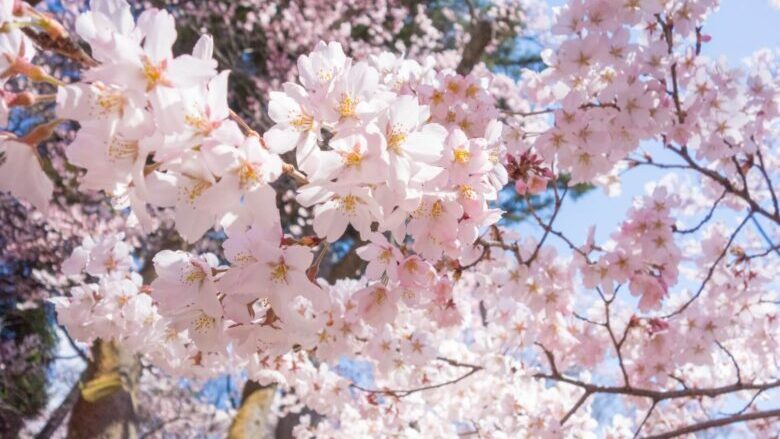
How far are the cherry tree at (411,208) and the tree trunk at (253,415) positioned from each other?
1.21 ft

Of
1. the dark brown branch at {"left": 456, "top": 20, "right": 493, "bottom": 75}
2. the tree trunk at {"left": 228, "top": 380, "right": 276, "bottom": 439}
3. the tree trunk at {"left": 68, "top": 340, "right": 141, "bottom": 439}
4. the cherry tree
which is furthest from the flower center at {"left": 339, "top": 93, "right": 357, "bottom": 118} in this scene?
the dark brown branch at {"left": 456, "top": 20, "right": 493, "bottom": 75}

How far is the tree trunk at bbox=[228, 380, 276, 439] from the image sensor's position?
17.1ft

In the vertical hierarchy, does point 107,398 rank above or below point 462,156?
below

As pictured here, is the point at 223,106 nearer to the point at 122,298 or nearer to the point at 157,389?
the point at 122,298

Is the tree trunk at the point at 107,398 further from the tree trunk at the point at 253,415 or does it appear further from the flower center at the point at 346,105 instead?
the flower center at the point at 346,105

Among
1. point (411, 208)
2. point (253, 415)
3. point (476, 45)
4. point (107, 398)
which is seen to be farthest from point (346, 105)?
point (476, 45)

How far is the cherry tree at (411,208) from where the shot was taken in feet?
3.15

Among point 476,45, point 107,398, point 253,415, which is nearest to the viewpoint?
point 107,398

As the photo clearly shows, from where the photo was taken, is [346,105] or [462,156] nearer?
[346,105]

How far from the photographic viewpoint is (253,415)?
532 centimetres

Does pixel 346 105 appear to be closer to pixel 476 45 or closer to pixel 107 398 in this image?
pixel 107 398

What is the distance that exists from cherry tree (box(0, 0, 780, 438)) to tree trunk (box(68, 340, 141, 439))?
12 cm

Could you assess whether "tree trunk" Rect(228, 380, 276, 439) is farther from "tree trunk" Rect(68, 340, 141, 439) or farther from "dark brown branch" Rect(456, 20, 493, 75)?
"dark brown branch" Rect(456, 20, 493, 75)

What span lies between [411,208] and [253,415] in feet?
15.3
